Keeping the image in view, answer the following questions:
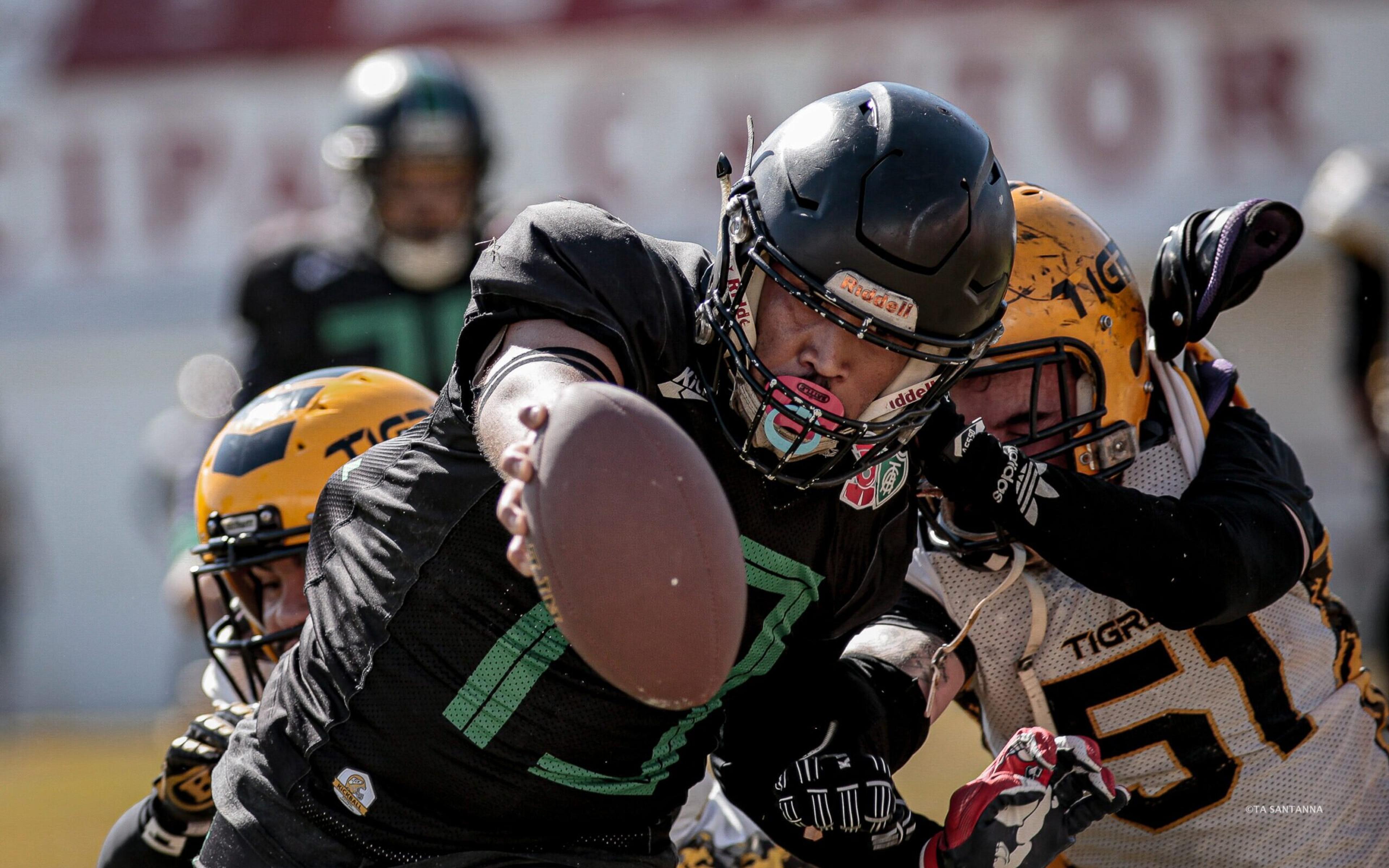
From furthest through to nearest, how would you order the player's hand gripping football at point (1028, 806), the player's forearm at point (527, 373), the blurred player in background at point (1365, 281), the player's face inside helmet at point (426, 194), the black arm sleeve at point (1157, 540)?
the blurred player in background at point (1365, 281), the player's face inside helmet at point (426, 194), the black arm sleeve at point (1157, 540), the player's hand gripping football at point (1028, 806), the player's forearm at point (527, 373)

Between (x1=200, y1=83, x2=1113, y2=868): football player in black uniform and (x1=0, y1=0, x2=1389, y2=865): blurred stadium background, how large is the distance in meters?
6.01

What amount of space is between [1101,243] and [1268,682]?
2.87ft

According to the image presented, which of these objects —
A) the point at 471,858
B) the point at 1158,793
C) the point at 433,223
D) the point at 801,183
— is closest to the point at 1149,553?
the point at 1158,793

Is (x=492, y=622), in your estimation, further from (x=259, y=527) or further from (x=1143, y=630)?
(x=1143, y=630)

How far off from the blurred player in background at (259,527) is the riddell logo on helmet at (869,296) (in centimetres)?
119

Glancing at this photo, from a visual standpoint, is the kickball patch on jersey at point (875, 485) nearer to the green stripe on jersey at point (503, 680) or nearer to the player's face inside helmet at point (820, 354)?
the player's face inside helmet at point (820, 354)

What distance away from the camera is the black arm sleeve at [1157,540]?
2418mm

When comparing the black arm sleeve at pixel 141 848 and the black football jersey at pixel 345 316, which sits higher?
the black football jersey at pixel 345 316

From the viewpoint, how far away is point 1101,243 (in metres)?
2.91

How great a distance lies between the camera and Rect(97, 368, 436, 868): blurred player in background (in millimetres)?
2764

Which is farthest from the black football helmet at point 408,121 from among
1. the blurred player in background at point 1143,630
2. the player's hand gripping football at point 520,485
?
the player's hand gripping football at point 520,485

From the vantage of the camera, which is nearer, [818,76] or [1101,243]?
[1101,243]

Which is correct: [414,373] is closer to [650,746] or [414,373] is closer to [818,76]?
[650,746]

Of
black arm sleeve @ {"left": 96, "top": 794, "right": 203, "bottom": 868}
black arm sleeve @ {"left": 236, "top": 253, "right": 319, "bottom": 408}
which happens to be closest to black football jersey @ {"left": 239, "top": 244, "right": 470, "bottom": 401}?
black arm sleeve @ {"left": 236, "top": 253, "right": 319, "bottom": 408}
